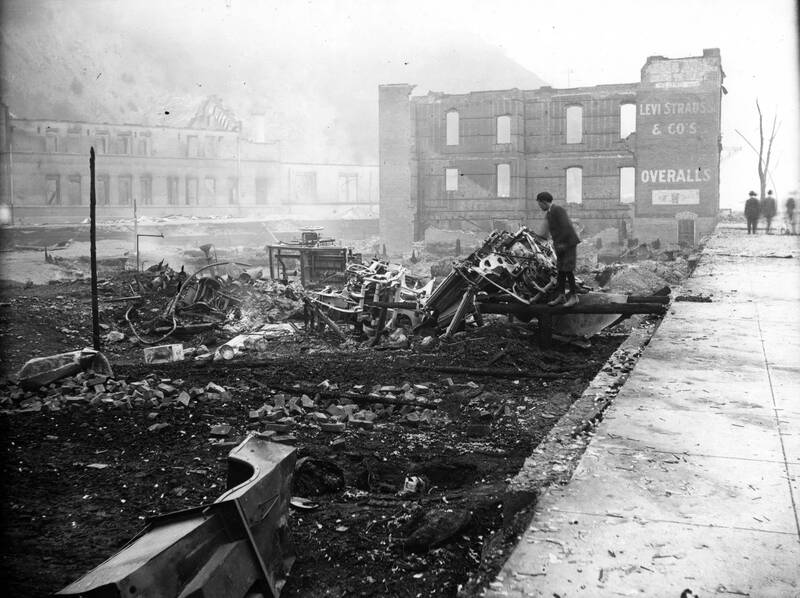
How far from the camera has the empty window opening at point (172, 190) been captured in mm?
52866

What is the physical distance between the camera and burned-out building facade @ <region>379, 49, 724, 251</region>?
35.8 meters

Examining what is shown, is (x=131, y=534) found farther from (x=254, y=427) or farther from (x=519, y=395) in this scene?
(x=519, y=395)

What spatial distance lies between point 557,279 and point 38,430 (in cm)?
701

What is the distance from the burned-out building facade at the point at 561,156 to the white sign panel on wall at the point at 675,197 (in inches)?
2.1

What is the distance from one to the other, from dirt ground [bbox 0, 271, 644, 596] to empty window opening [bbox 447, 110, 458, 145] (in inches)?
1271

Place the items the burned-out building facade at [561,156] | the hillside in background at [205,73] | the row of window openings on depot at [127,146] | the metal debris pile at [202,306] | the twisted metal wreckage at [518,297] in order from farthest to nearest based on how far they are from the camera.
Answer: the hillside in background at [205,73] → the row of window openings on depot at [127,146] → the burned-out building facade at [561,156] → the metal debris pile at [202,306] → the twisted metal wreckage at [518,297]

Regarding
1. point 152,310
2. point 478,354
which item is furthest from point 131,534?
point 152,310

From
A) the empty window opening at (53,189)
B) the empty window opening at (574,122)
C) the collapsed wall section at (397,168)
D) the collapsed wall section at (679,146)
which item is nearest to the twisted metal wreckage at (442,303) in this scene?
the collapsed wall section at (679,146)

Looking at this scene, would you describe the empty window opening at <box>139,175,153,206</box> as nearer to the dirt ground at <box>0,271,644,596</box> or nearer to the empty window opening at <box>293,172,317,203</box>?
the empty window opening at <box>293,172,317,203</box>

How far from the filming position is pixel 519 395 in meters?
7.77

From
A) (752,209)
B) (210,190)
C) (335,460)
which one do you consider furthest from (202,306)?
(210,190)

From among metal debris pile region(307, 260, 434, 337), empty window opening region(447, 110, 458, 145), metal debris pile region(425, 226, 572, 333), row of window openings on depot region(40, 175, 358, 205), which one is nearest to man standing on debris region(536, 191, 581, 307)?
metal debris pile region(425, 226, 572, 333)

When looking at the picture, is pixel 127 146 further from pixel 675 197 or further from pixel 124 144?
pixel 675 197

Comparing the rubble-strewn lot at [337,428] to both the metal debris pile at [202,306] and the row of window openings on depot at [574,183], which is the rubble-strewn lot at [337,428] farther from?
the row of window openings on depot at [574,183]
